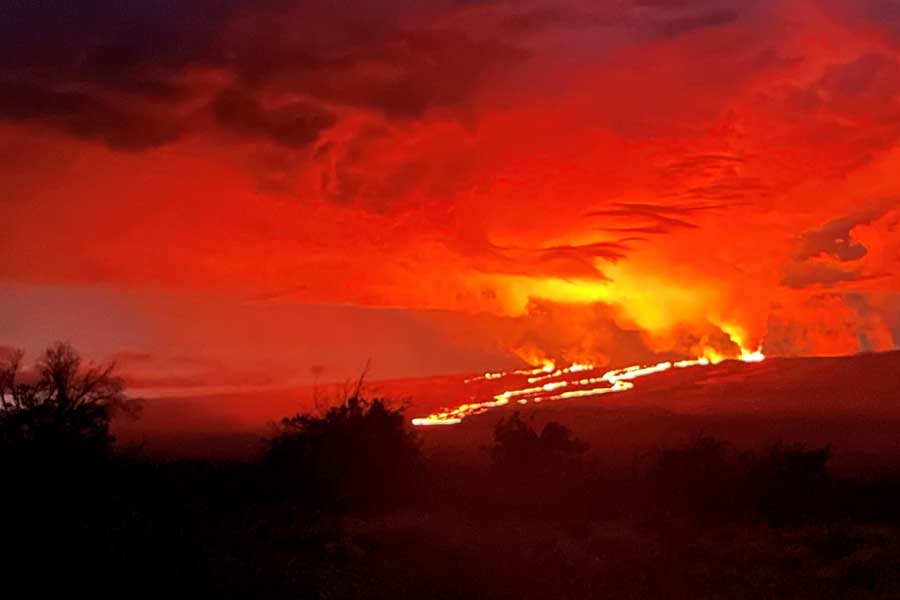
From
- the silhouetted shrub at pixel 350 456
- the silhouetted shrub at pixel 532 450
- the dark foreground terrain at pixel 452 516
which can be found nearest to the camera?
the dark foreground terrain at pixel 452 516

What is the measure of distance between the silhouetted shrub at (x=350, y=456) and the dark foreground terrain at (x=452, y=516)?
0.32ft

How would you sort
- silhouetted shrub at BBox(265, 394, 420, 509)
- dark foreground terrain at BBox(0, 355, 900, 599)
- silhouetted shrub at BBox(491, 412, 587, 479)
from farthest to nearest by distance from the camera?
silhouetted shrub at BBox(491, 412, 587, 479) → silhouetted shrub at BBox(265, 394, 420, 509) → dark foreground terrain at BBox(0, 355, 900, 599)

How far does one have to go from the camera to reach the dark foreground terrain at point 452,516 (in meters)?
21.1

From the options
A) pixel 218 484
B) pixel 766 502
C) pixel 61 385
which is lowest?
pixel 766 502

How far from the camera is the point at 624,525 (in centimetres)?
3719

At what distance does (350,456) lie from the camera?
50188mm

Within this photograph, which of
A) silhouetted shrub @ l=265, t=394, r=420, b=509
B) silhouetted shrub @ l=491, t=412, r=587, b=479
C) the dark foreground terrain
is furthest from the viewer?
silhouetted shrub @ l=491, t=412, r=587, b=479

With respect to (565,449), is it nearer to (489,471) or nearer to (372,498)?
(489,471)

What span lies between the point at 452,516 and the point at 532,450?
1591 centimetres

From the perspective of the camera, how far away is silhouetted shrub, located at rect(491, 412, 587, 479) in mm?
53906

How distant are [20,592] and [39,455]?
1287cm

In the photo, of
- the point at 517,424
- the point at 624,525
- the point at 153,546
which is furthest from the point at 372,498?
the point at 153,546

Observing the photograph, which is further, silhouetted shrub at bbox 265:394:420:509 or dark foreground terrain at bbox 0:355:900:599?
silhouetted shrub at bbox 265:394:420:509

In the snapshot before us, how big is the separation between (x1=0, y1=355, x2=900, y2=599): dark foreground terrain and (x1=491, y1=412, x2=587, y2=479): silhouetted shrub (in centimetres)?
8
